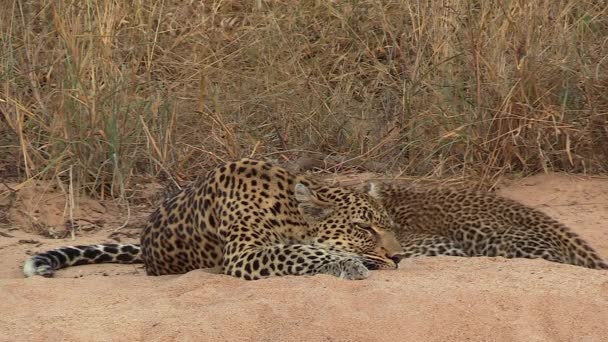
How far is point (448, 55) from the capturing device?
29.6 ft

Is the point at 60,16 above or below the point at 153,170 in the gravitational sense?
above

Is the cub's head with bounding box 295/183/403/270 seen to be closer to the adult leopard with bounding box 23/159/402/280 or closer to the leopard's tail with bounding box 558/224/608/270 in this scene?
the adult leopard with bounding box 23/159/402/280

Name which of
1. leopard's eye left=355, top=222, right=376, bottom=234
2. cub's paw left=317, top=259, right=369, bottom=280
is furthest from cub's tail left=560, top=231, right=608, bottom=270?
cub's paw left=317, top=259, right=369, bottom=280

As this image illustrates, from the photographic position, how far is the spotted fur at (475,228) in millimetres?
7000

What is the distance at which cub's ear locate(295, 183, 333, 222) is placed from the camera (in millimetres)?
6496

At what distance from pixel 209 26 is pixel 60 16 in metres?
2.66

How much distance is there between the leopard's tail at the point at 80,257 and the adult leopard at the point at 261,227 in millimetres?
Answer: 16

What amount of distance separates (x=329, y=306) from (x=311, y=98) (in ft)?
14.2

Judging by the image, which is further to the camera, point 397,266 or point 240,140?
point 240,140

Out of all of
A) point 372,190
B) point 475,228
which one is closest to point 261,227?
A: point 372,190

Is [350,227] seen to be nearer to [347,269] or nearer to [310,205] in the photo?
[310,205]

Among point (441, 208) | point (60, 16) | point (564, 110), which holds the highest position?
point (60, 16)

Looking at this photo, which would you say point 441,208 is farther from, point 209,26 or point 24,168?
point 209,26

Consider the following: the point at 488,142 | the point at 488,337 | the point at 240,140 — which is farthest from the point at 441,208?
the point at 488,337
